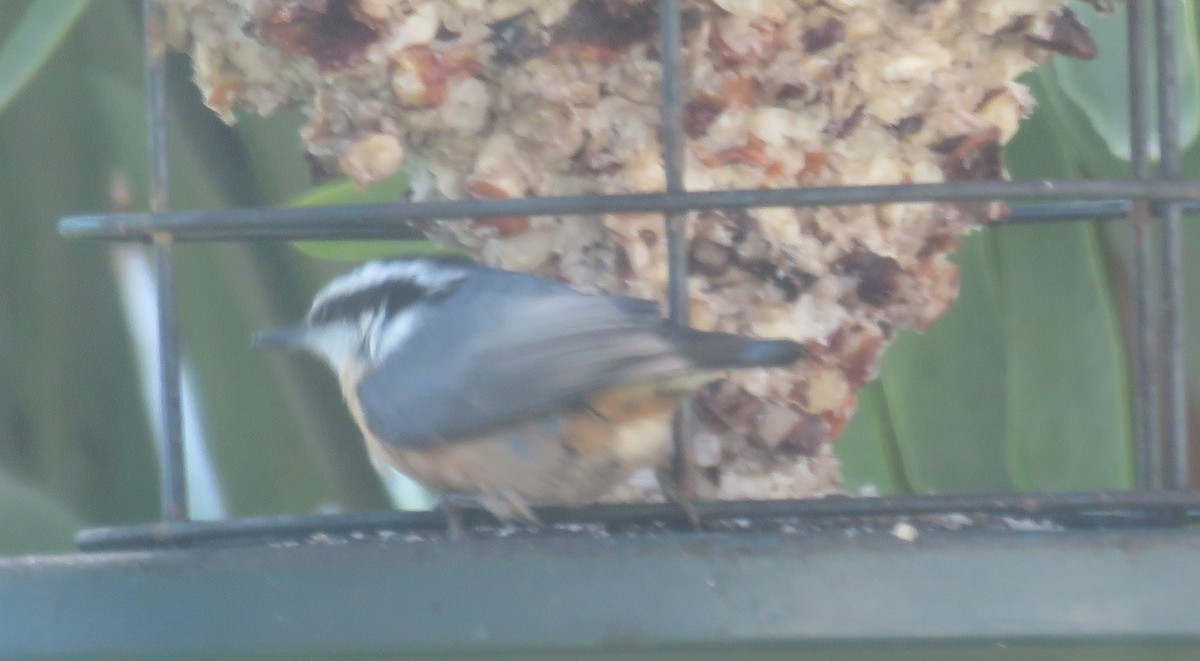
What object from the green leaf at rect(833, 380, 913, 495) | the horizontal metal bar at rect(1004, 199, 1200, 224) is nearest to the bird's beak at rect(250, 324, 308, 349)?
the green leaf at rect(833, 380, 913, 495)

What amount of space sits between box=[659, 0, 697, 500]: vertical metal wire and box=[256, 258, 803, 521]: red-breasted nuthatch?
3 cm

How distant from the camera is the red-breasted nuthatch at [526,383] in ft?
4.26

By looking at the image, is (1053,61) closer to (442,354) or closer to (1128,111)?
(1128,111)

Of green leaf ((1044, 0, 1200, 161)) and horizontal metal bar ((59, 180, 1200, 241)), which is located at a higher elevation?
green leaf ((1044, 0, 1200, 161))

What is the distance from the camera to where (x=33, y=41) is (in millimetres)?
1670

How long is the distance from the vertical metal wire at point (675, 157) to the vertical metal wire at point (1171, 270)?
37cm

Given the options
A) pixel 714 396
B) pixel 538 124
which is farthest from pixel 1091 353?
pixel 538 124

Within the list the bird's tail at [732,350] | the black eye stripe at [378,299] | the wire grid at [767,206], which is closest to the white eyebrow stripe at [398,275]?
the black eye stripe at [378,299]

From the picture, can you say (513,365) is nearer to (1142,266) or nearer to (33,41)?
(1142,266)

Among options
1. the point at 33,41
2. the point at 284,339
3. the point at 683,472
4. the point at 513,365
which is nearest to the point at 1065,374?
the point at 683,472

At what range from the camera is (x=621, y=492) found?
5.39 feet

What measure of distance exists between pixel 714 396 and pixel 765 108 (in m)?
0.26

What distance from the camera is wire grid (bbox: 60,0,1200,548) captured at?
1.26 metres

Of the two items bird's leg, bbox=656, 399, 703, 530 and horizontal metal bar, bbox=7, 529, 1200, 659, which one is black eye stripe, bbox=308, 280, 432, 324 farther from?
horizontal metal bar, bbox=7, 529, 1200, 659
